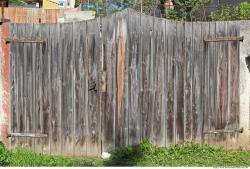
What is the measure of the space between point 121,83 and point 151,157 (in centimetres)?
136

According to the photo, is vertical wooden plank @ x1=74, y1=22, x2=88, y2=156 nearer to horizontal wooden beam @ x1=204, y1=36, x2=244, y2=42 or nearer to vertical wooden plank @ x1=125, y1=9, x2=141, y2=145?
vertical wooden plank @ x1=125, y1=9, x2=141, y2=145

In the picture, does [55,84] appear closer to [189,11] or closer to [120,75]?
[120,75]

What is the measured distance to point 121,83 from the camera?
912 cm

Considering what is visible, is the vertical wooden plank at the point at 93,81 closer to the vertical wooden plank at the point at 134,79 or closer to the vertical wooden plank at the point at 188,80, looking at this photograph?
the vertical wooden plank at the point at 134,79

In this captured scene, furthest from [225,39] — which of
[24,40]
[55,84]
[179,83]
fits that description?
[24,40]

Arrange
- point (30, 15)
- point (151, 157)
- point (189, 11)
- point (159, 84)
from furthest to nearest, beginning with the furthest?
point (30, 15), point (189, 11), point (159, 84), point (151, 157)

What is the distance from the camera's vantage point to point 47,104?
30.1 ft

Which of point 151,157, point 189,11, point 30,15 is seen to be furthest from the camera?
point 30,15

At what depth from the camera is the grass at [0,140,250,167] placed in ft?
27.7

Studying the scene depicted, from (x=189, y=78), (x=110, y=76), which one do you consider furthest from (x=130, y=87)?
(x=189, y=78)

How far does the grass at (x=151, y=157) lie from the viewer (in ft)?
27.7

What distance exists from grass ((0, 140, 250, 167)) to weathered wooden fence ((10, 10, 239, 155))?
21 cm

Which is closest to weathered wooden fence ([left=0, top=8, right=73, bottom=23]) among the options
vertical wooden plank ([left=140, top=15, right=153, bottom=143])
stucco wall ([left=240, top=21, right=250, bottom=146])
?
vertical wooden plank ([left=140, top=15, right=153, bottom=143])

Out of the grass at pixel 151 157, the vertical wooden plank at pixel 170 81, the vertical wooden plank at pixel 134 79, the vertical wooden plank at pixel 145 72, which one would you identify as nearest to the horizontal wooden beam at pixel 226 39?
the vertical wooden plank at pixel 170 81
